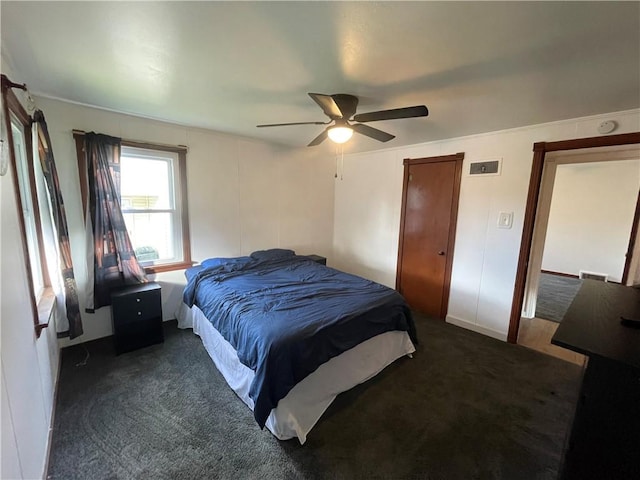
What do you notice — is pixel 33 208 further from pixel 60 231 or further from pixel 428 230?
pixel 428 230

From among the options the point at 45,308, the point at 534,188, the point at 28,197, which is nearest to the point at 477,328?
the point at 534,188

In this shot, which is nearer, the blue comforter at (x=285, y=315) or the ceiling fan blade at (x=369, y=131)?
the blue comforter at (x=285, y=315)

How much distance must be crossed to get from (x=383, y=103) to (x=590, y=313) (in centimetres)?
202

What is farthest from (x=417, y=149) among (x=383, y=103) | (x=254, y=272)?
(x=254, y=272)

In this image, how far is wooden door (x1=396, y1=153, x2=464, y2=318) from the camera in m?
3.45

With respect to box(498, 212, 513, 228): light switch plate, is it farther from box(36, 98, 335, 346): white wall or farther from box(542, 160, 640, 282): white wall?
box(542, 160, 640, 282): white wall

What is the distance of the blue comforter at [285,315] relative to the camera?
174 cm

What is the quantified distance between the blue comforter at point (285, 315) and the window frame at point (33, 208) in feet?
3.51

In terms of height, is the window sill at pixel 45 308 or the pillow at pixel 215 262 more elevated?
the pillow at pixel 215 262

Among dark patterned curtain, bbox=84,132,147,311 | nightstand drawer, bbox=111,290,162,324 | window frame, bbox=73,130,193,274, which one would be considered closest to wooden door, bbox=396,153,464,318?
window frame, bbox=73,130,193,274

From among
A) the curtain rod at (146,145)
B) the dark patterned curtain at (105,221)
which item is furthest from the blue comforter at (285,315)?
the curtain rod at (146,145)

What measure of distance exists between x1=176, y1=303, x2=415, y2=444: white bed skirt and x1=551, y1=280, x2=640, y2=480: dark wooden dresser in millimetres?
1284

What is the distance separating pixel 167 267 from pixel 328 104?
2589mm

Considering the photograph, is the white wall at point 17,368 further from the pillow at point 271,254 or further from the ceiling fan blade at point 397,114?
the pillow at point 271,254
